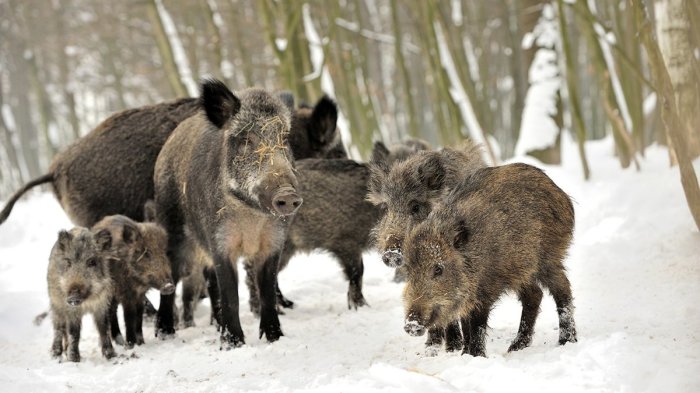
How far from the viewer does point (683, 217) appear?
23.3 ft

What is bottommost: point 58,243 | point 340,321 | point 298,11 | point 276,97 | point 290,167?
point 340,321

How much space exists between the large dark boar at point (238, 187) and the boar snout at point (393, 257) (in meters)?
0.82

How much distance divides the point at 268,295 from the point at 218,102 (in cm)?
166

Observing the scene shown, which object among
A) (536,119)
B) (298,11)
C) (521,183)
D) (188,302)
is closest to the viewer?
(521,183)

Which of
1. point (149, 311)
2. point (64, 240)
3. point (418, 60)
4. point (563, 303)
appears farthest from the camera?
point (418, 60)

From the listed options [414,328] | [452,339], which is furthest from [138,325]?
[414,328]

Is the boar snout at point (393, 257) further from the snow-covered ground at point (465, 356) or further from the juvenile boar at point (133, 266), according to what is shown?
the juvenile boar at point (133, 266)

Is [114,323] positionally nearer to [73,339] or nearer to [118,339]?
[118,339]

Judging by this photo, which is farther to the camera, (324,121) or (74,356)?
(324,121)

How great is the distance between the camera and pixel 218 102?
19.6 ft

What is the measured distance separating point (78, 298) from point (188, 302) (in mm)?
1662

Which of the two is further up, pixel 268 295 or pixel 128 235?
pixel 128 235

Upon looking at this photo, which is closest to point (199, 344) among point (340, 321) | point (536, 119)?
point (340, 321)

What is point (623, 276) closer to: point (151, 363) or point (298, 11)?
point (151, 363)
